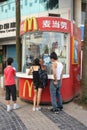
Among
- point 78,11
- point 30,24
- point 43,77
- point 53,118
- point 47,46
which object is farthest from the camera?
point 78,11

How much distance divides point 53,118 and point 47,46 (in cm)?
299

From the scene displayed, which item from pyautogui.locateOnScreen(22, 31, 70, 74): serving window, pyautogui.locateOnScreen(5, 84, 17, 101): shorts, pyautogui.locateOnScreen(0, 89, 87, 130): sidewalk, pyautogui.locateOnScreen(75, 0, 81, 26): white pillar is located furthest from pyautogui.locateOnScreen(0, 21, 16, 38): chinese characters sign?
pyautogui.locateOnScreen(5, 84, 17, 101): shorts

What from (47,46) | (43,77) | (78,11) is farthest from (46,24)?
(78,11)

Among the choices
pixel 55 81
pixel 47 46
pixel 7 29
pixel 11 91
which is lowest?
pixel 11 91

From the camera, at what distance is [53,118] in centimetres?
869

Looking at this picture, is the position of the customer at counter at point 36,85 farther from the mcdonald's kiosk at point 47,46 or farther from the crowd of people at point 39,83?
the mcdonald's kiosk at point 47,46

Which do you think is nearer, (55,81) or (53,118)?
(53,118)

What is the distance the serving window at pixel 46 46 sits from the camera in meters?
10.8

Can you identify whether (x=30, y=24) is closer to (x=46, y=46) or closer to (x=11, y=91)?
(x=46, y=46)

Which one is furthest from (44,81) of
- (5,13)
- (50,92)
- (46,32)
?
(5,13)

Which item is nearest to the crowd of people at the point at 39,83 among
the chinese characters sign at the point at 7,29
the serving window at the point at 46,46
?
the serving window at the point at 46,46

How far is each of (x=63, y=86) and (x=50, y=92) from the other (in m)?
1.14

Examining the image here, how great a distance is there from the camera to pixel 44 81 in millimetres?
9664

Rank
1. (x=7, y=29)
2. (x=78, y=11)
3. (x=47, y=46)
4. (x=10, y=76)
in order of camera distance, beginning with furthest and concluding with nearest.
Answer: (x=7, y=29)
(x=78, y=11)
(x=47, y=46)
(x=10, y=76)
